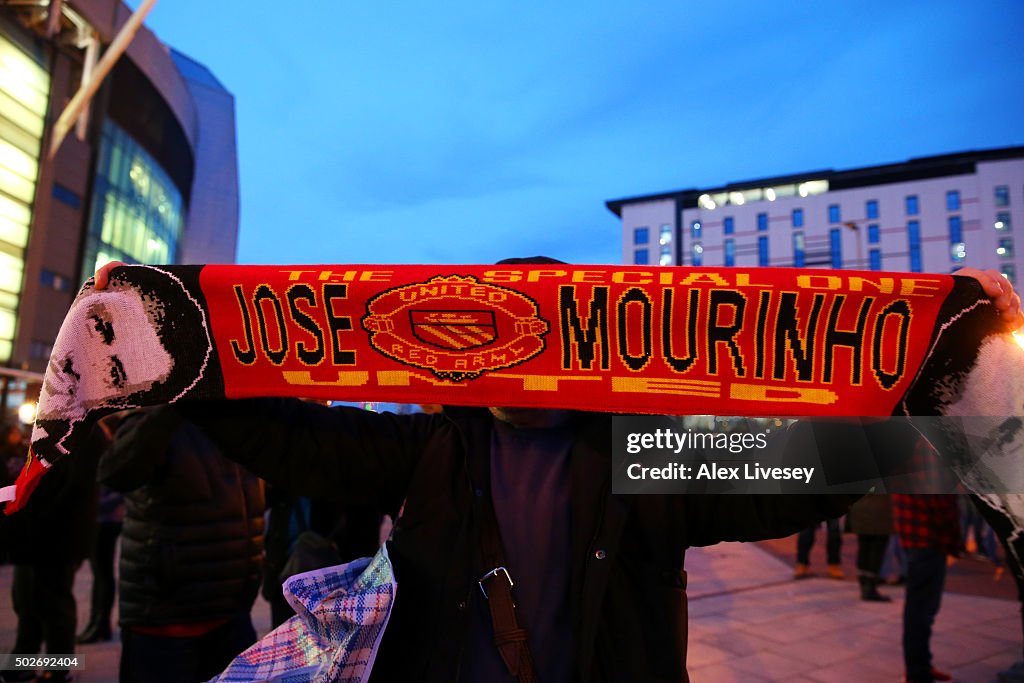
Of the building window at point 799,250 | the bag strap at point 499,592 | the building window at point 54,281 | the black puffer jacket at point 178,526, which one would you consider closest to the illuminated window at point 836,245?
the building window at point 799,250

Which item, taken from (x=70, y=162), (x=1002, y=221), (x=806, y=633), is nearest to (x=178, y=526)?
(x=806, y=633)

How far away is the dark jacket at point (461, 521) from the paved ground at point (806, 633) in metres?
3.92

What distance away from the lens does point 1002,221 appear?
4822cm

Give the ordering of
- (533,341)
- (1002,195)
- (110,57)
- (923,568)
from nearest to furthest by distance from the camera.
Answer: (533,341) → (923,568) → (110,57) → (1002,195)

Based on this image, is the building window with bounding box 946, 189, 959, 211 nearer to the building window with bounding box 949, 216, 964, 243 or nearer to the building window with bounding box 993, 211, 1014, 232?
the building window with bounding box 949, 216, 964, 243

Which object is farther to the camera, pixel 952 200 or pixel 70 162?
pixel 952 200

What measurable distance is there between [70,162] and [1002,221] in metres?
56.0

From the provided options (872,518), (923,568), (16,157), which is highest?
(16,157)

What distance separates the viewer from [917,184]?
57.1 m

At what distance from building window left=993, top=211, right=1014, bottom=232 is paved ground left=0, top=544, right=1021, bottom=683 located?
50262mm

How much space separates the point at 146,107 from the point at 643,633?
38.2 m

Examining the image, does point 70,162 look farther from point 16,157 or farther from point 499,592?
point 499,592

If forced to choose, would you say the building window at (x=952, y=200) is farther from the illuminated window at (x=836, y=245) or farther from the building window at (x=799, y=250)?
the building window at (x=799, y=250)

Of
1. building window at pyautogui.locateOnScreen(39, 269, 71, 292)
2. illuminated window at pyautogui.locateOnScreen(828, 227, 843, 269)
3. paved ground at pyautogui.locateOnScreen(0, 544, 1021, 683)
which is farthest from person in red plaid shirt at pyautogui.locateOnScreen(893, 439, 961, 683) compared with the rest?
illuminated window at pyautogui.locateOnScreen(828, 227, 843, 269)
